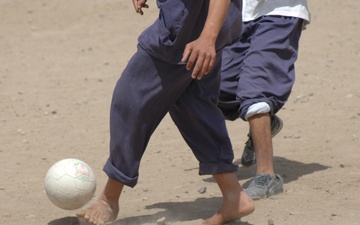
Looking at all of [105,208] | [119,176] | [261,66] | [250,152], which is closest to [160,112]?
[119,176]

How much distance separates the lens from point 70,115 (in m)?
8.10

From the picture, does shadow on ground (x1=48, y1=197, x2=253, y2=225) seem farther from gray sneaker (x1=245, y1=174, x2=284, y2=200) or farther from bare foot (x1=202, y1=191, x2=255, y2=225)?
gray sneaker (x1=245, y1=174, x2=284, y2=200)

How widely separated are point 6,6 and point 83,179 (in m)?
7.43

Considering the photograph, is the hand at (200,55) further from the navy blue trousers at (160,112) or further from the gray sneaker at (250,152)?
the gray sneaker at (250,152)

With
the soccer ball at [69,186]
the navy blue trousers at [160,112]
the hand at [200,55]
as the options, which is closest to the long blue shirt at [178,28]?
the navy blue trousers at [160,112]

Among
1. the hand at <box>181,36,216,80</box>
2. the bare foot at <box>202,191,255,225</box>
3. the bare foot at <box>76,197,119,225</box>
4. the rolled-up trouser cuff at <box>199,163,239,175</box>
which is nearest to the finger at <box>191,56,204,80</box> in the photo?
the hand at <box>181,36,216,80</box>

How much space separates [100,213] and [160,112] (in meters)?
0.65

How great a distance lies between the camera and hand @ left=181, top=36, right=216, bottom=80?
4410 millimetres

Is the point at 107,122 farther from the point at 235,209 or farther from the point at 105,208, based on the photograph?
the point at 235,209

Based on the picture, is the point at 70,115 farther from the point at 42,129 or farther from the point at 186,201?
the point at 186,201

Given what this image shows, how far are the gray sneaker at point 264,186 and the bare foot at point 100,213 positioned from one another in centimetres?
99

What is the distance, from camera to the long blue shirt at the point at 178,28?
15.0 feet

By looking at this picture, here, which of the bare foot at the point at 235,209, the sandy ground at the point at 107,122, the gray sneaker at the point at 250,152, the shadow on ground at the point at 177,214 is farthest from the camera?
the gray sneaker at the point at 250,152

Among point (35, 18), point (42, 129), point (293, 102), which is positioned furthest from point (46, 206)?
point (35, 18)
